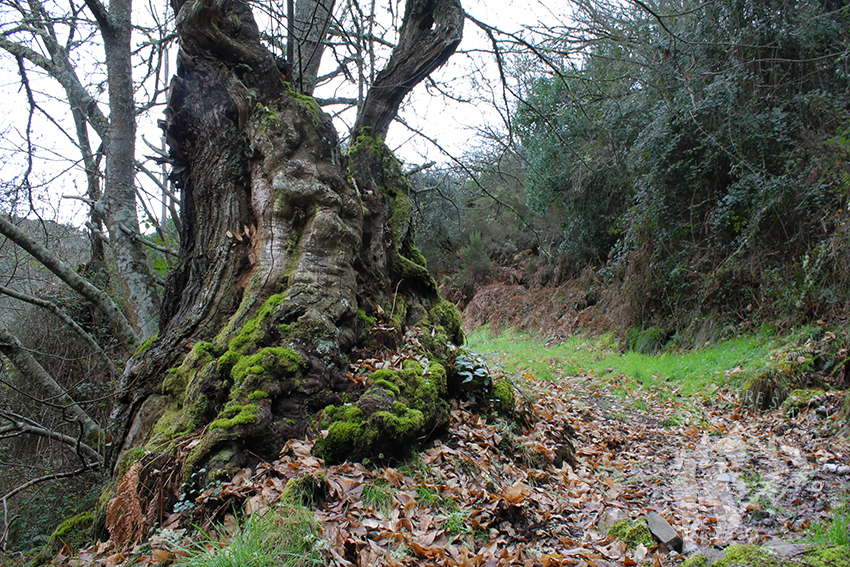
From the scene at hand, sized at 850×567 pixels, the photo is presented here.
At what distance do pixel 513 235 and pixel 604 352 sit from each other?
32.3 feet

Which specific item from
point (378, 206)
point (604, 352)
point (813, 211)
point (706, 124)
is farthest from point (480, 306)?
point (378, 206)

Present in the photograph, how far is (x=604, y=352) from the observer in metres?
9.90

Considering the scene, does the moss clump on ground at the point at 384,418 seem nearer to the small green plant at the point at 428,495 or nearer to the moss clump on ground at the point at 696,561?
the small green plant at the point at 428,495

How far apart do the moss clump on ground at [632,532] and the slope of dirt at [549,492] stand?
0.06 metres

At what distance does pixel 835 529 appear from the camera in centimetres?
249

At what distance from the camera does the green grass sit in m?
6.32

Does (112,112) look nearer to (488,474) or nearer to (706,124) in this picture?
(488,474)

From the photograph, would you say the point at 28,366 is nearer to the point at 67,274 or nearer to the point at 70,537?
the point at 67,274

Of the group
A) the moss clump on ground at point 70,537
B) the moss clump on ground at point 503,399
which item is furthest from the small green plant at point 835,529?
the moss clump on ground at point 70,537

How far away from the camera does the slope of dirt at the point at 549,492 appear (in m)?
2.37

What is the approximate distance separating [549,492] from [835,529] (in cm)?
160

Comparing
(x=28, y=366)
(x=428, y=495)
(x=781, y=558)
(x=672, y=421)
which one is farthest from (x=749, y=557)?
(x=28, y=366)

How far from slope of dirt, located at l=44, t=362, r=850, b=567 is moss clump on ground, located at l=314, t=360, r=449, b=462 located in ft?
0.43

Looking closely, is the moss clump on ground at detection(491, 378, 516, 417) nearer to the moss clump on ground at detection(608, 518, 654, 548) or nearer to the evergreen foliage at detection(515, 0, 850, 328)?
the moss clump on ground at detection(608, 518, 654, 548)
